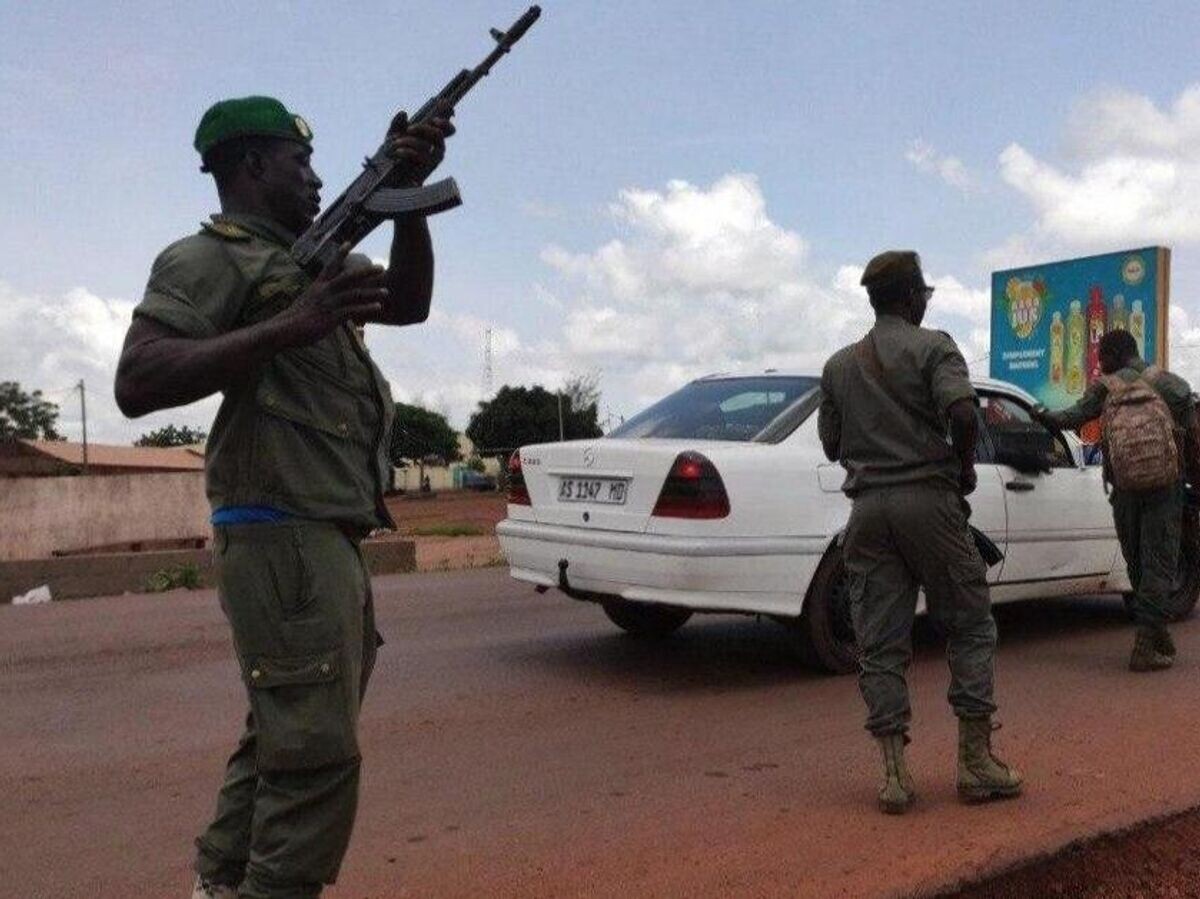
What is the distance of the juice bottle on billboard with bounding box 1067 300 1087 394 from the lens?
658 inches

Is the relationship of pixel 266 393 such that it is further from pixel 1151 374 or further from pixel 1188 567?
pixel 1188 567

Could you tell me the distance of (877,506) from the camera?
4.00m

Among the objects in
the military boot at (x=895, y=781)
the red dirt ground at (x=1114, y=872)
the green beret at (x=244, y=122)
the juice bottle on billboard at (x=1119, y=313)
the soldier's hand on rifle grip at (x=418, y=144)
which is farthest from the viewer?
the juice bottle on billboard at (x=1119, y=313)

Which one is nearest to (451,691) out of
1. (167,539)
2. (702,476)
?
(702,476)

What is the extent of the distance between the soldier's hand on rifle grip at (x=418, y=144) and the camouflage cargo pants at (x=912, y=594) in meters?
2.08

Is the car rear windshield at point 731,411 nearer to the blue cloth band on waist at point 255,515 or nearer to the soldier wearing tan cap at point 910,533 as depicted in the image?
the soldier wearing tan cap at point 910,533

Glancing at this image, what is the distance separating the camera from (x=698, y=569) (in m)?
5.58

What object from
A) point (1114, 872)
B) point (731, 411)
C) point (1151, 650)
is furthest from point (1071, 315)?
point (1114, 872)

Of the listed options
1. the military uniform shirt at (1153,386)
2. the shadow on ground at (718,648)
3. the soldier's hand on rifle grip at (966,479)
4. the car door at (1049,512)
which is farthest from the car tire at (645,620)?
the soldier's hand on rifle grip at (966,479)

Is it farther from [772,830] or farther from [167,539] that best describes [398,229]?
[167,539]

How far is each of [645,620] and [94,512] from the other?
35.9 ft

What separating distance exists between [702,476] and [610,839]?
7.42 feet

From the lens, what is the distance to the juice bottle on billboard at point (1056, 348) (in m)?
17.0

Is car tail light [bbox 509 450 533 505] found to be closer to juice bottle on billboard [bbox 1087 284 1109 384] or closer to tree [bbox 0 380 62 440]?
juice bottle on billboard [bbox 1087 284 1109 384]
